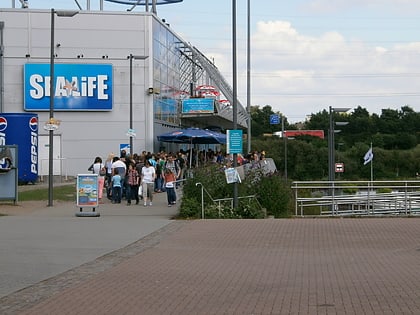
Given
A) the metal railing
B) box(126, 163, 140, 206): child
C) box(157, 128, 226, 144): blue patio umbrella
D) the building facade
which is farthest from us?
the building facade

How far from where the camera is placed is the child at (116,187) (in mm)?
26091

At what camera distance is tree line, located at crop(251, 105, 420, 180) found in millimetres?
61969

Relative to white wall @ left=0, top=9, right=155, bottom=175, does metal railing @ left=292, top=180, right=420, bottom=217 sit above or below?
below

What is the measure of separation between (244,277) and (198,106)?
36.9 m

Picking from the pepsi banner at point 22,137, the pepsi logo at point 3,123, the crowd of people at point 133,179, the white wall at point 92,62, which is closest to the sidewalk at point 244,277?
the crowd of people at point 133,179

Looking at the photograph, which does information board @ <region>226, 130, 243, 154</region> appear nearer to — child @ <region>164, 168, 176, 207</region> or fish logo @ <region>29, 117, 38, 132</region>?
child @ <region>164, 168, 176, 207</region>

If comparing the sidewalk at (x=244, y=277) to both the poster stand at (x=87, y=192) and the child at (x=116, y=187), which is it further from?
the child at (x=116, y=187)

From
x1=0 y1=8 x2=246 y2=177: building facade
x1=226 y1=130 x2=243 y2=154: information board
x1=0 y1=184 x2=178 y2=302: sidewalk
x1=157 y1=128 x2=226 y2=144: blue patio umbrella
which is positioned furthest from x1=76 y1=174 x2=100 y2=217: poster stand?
x1=0 y1=8 x2=246 y2=177: building facade

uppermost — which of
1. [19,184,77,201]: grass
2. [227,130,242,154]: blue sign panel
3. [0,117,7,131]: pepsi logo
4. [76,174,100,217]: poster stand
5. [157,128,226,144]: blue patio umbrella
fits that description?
[0,117,7,131]: pepsi logo

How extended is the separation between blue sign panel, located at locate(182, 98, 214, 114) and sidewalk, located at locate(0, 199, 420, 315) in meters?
29.1

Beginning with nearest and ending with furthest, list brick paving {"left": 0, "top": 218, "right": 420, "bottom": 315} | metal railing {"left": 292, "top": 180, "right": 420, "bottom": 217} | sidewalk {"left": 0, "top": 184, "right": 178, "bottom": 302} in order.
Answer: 1. brick paving {"left": 0, "top": 218, "right": 420, "bottom": 315}
2. sidewalk {"left": 0, "top": 184, "right": 178, "bottom": 302}
3. metal railing {"left": 292, "top": 180, "right": 420, "bottom": 217}

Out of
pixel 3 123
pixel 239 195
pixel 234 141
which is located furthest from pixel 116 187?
pixel 3 123

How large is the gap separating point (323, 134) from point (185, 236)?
253 ft

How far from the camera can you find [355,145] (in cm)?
7375
